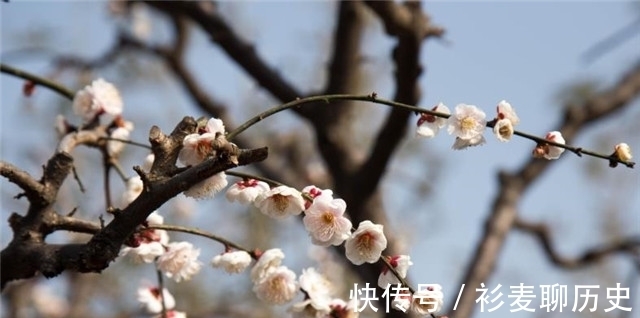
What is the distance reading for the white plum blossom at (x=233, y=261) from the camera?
4.28ft

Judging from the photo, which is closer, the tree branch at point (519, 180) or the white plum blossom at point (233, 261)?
the white plum blossom at point (233, 261)

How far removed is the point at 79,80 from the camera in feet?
12.1

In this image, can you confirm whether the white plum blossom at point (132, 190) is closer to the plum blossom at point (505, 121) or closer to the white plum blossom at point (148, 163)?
the white plum blossom at point (148, 163)

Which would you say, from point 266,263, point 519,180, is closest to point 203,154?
point 266,263

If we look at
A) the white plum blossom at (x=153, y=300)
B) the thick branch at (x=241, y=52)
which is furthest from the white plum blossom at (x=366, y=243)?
the thick branch at (x=241, y=52)

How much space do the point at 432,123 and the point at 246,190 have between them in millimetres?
290

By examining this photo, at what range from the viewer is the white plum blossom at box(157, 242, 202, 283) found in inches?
54.2

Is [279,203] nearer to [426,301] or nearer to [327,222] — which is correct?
[327,222]

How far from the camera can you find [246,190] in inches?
46.4

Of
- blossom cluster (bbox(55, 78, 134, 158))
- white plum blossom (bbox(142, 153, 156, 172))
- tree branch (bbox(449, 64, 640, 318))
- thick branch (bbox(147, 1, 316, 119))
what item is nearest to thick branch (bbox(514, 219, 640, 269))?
tree branch (bbox(449, 64, 640, 318))

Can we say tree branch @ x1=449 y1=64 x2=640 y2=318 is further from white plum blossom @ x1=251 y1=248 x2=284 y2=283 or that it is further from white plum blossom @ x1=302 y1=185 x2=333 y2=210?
white plum blossom @ x1=302 y1=185 x2=333 y2=210

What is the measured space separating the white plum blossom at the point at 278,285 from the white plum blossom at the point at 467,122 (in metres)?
0.33

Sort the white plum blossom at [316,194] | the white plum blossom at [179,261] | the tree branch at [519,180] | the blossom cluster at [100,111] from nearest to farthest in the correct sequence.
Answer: the white plum blossom at [316,194]
the white plum blossom at [179,261]
the blossom cluster at [100,111]
the tree branch at [519,180]

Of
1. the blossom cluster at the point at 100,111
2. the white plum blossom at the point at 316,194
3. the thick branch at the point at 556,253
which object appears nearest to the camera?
the white plum blossom at the point at 316,194
